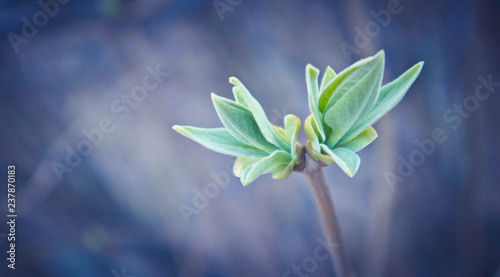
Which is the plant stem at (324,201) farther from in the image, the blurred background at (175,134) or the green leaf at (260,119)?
the blurred background at (175,134)

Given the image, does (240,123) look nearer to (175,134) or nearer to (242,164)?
(242,164)

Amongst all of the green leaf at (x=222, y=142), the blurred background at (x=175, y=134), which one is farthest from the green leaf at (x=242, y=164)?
the blurred background at (x=175, y=134)

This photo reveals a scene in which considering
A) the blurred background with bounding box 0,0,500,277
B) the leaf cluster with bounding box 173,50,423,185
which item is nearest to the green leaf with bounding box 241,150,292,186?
the leaf cluster with bounding box 173,50,423,185

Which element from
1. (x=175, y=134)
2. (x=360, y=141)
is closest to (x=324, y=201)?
(x=360, y=141)

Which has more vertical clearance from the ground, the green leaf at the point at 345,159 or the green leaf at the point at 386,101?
the green leaf at the point at 386,101

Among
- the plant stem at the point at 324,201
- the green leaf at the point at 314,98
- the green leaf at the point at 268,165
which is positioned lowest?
the plant stem at the point at 324,201

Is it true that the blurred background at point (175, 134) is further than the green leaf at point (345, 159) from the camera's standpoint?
Yes
